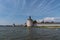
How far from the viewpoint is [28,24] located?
177 metres

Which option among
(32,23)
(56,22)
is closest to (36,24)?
(32,23)

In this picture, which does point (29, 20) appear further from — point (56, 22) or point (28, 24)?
point (56, 22)

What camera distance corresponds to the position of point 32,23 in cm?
17800

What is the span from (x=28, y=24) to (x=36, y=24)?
422 inches

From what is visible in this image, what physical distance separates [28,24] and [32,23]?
5.38 m

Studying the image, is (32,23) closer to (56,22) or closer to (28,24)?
(28,24)

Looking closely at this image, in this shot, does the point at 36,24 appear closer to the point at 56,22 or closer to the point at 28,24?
the point at 28,24

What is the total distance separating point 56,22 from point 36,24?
25.5m

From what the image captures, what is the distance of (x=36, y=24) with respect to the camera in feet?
571

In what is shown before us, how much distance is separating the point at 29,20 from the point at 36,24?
10328 millimetres

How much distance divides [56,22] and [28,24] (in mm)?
35844

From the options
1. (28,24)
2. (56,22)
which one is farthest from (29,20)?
(56,22)

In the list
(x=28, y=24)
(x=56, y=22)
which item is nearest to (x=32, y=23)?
(x=28, y=24)
